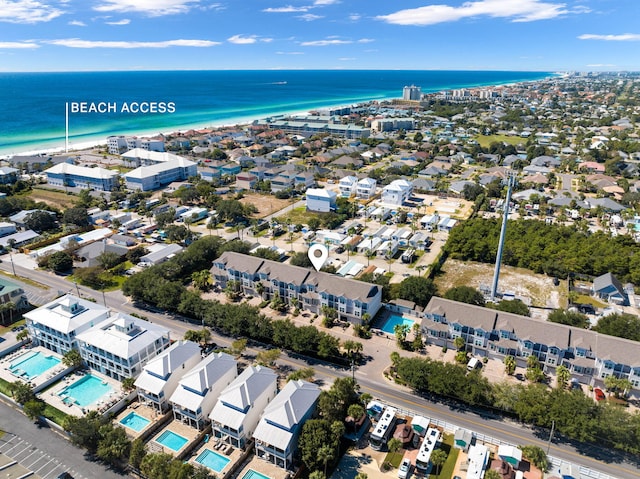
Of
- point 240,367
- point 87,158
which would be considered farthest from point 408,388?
point 87,158

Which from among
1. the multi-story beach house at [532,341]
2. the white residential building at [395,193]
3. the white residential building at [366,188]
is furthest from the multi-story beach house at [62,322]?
the white residential building at [366,188]

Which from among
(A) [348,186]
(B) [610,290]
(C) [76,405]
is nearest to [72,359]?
(C) [76,405]

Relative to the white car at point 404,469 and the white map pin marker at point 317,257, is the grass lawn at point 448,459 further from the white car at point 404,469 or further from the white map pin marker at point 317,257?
the white map pin marker at point 317,257

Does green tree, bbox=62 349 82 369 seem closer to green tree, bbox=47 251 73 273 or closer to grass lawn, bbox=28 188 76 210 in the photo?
green tree, bbox=47 251 73 273

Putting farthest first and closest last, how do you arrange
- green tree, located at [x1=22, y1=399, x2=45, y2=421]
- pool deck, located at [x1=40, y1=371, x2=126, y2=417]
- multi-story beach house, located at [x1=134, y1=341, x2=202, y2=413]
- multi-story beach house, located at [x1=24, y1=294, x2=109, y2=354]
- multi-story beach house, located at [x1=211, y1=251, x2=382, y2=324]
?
1. multi-story beach house, located at [x1=211, y1=251, x2=382, y2=324]
2. multi-story beach house, located at [x1=24, y1=294, x2=109, y2=354]
3. pool deck, located at [x1=40, y1=371, x2=126, y2=417]
4. multi-story beach house, located at [x1=134, y1=341, x2=202, y2=413]
5. green tree, located at [x1=22, y1=399, x2=45, y2=421]

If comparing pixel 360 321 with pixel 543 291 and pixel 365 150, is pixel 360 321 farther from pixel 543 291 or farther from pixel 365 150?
pixel 365 150

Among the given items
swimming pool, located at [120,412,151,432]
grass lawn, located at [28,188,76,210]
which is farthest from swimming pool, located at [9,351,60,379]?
grass lawn, located at [28,188,76,210]
